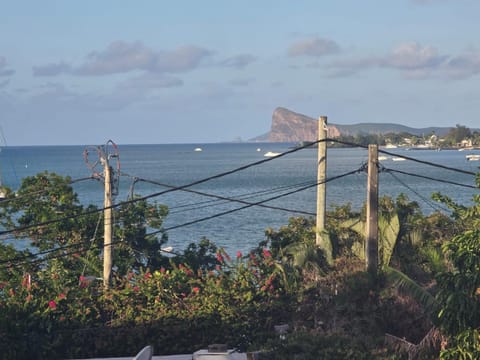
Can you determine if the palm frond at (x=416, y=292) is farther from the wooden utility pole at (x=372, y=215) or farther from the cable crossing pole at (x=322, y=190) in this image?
the cable crossing pole at (x=322, y=190)

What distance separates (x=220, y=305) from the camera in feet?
48.3

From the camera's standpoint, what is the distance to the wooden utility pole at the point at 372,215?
15.0m

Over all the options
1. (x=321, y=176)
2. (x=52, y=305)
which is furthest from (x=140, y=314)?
(x=321, y=176)

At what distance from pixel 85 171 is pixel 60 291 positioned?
137744 millimetres

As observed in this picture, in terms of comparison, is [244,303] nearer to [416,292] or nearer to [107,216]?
[416,292]

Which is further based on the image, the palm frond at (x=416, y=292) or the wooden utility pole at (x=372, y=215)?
the wooden utility pole at (x=372, y=215)

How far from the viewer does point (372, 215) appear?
1522cm

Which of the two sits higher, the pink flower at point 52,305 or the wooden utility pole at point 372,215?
the wooden utility pole at point 372,215

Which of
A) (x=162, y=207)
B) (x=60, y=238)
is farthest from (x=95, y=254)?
(x=162, y=207)

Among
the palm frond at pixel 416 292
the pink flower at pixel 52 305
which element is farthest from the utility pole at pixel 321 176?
the pink flower at pixel 52 305

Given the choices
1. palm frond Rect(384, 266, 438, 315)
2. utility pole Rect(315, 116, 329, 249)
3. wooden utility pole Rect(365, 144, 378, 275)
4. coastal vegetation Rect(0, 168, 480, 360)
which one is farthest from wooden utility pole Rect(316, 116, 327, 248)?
palm frond Rect(384, 266, 438, 315)

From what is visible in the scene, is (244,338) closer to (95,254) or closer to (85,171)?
(95,254)

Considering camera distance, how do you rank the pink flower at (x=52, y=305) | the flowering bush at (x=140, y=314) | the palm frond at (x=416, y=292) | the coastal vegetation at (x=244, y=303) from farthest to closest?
1. the pink flower at (x=52, y=305)
2. the flowering bush at (x=140, y=314)
3. the coastal vegetation at (x=244, y=303)
4. the palm frond at (x=416, y=292)

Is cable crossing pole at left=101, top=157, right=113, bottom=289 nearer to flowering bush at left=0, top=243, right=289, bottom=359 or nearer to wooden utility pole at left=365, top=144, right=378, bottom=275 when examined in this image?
flowering bush at left=0, top=243, right=289, bottom=359
